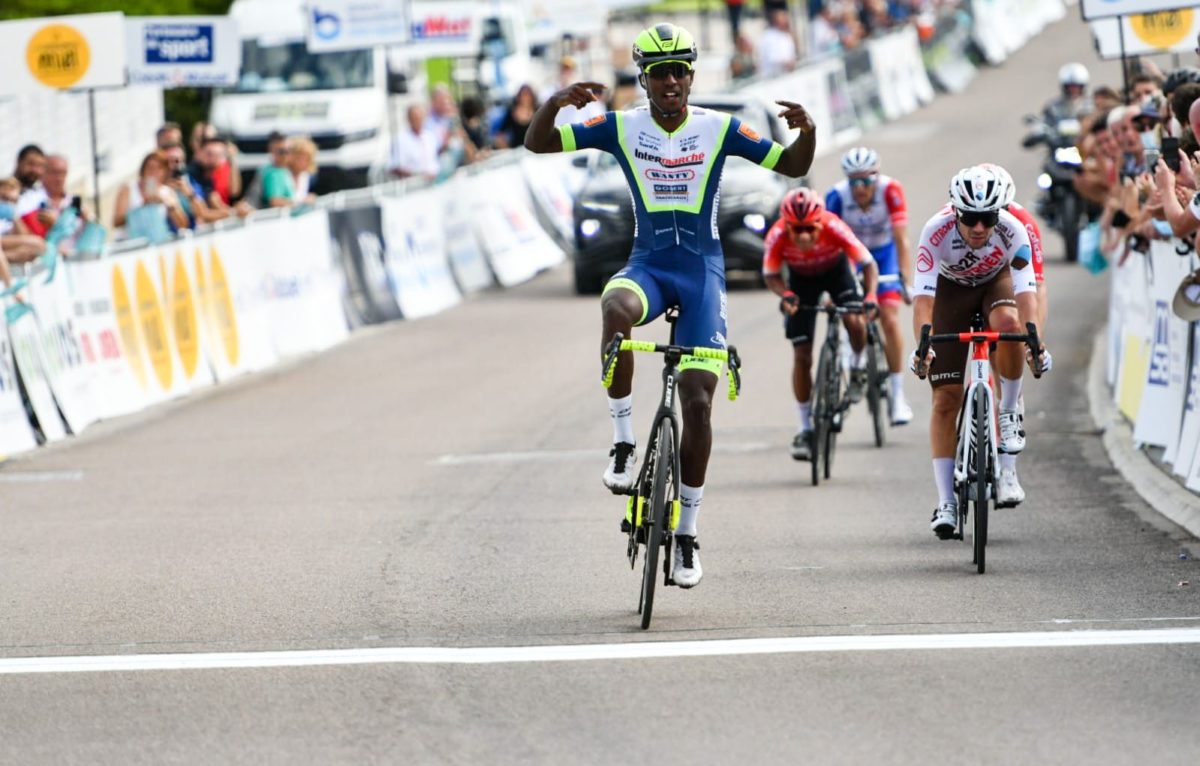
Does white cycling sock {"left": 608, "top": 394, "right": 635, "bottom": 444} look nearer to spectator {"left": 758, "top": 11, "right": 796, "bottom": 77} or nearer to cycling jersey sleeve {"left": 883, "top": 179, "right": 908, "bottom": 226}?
cycling jersey sleeve {"left": 883, "top": 179, "right": 908, "bottom": 226}

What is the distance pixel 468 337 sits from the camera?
23.7 metres

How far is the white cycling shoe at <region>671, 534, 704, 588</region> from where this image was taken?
9516 mm

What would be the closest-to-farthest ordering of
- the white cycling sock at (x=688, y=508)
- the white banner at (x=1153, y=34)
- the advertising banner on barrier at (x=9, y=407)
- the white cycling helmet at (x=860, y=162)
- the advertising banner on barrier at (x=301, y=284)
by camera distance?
1. the white cycling sock at (x=688, y=508)
2. the white cycling helmet at (x=860, y=162)
3. the advertising banner on barrier at (x=9, y=407)
4. the white banner at (x=1153, y=34)
5. the advertising banner on barrier at (x=301, y=284)

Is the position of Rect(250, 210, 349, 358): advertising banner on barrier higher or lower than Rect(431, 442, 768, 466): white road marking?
higher

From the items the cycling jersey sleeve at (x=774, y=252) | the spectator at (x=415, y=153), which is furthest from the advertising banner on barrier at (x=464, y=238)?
the cycling jersey sleeve at (x=774, y=252)

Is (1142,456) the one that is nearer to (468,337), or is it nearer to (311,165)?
(468,337)

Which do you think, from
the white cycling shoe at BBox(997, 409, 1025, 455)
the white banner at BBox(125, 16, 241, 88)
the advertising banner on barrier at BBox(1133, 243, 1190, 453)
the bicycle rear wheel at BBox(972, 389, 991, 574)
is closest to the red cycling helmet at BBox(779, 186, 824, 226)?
the advertising banner on barrier at BBox(1133, 243, 1190, 453)

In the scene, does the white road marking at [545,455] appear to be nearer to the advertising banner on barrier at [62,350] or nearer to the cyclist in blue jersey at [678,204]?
the advertising banner on barrier at [62,350]

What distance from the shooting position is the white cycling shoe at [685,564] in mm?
9516

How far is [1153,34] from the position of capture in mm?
18656

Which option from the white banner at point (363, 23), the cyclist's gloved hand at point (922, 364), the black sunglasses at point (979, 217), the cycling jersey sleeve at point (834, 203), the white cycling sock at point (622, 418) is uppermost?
the white banner at point (363, 23)

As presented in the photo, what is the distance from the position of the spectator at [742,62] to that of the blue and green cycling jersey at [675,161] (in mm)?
32282

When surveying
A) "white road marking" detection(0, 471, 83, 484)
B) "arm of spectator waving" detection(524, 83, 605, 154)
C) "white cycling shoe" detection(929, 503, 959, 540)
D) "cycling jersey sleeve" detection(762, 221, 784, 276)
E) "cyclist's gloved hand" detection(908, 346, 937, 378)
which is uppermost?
"arm of spectator waving" detection(524, 83, 605, 154)

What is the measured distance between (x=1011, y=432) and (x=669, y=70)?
9.38ft
